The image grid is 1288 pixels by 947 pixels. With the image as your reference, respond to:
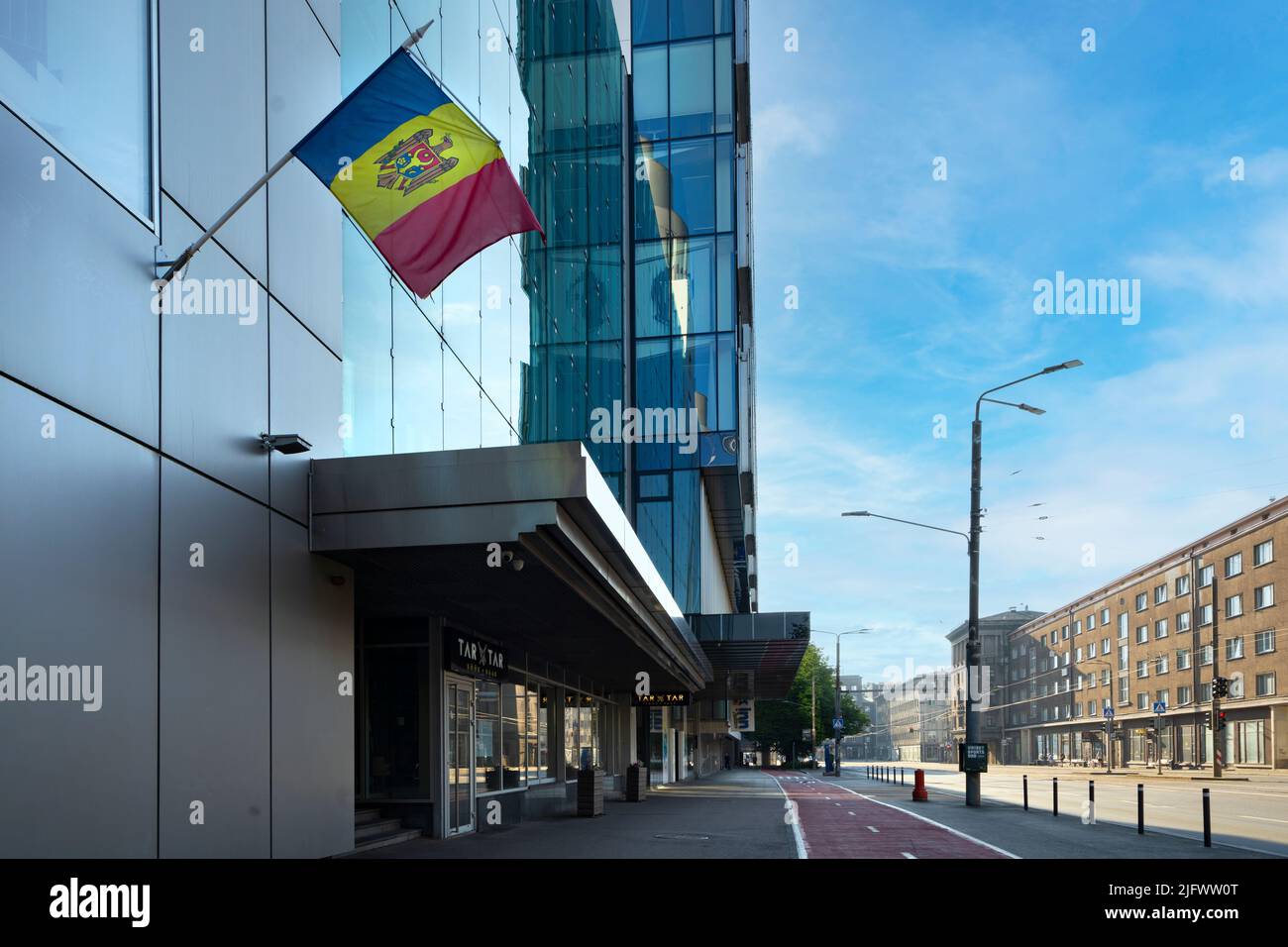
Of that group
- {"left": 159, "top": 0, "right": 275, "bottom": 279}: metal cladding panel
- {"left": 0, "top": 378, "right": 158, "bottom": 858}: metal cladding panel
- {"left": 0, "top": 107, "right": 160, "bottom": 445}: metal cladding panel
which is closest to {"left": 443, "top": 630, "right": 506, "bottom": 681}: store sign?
{"left": 159, "top": 0, "right": 275, "bottom": 279}: metal cladding panel

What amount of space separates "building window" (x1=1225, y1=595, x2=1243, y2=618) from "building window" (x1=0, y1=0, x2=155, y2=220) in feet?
245

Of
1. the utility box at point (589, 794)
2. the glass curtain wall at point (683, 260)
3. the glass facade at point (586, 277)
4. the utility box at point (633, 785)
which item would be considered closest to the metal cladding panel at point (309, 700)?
the glass facade at point (586, 277)

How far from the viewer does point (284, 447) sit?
431 inches

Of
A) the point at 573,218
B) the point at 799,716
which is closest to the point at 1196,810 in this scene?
the point at 573,218

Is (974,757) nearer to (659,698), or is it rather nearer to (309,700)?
(659,698)

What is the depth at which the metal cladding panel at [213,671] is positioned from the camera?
8820 millimetres

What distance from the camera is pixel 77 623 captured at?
7.59 metres

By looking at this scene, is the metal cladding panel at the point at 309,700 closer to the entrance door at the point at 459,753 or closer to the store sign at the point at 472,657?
the store sign at the point at 472,657

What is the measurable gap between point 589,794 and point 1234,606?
2383 inches

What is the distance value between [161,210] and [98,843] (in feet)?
15.7

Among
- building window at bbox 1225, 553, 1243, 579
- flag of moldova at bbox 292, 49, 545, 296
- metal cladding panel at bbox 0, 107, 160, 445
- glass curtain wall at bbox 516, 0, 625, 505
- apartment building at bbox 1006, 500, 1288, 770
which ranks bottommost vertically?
apartment building at bbox 1006, 500, 1288, 770

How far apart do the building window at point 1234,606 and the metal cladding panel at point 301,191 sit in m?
71.1

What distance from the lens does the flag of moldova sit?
9211 mm

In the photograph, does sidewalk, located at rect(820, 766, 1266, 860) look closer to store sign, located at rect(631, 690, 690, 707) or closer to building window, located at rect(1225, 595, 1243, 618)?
store sign, located at rect(631, 690, 690, 707)
